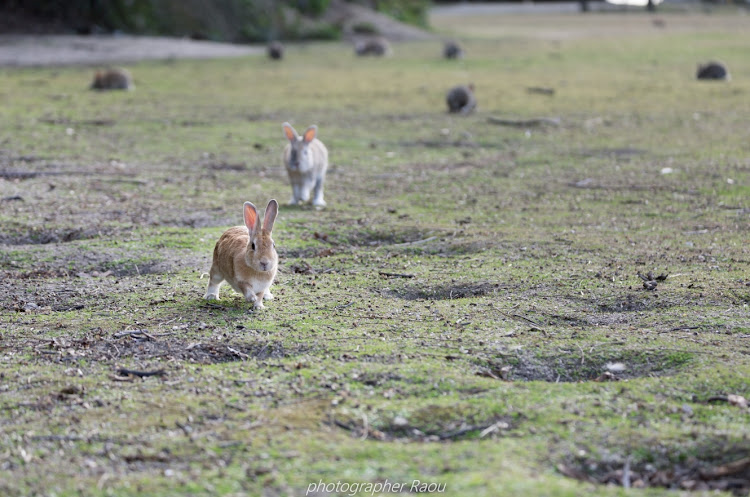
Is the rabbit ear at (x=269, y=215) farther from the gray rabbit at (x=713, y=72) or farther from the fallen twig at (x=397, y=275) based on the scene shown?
the gray rabbit at (x=713, y=72)

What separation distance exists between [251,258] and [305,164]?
2.56 m

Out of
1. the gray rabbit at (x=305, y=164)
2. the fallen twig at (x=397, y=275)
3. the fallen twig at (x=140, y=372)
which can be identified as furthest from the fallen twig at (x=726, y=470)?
the gray rabbit at (x=305, y=164)

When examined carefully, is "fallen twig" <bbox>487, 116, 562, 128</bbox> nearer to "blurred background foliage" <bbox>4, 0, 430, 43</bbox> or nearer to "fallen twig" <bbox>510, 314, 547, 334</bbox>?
"fallen twig" <bbox>510, 314, 547, 334</bbox>

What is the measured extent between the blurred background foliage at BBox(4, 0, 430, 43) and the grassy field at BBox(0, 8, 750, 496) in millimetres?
16238

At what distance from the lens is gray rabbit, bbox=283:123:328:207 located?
7285mm

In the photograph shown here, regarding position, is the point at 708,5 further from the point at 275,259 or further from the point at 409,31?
the point at 275,259

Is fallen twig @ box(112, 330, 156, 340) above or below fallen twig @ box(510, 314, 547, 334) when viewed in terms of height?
below

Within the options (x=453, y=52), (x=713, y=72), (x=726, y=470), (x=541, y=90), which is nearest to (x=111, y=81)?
(x=541, y=90)

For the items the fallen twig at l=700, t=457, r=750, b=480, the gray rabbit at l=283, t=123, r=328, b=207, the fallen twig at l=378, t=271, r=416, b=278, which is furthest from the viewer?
the gray rabbit at l=283, t=123, r=328, b=207

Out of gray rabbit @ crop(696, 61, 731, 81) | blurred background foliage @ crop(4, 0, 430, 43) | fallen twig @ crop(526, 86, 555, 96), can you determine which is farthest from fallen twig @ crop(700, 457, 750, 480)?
blurred background foliage @ crop(4, 0, 430, 43)

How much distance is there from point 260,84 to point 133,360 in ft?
46.7

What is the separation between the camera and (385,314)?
16.2 ft

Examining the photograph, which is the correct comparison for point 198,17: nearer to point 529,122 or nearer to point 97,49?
point 97,49

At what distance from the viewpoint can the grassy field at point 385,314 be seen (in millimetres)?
3314
